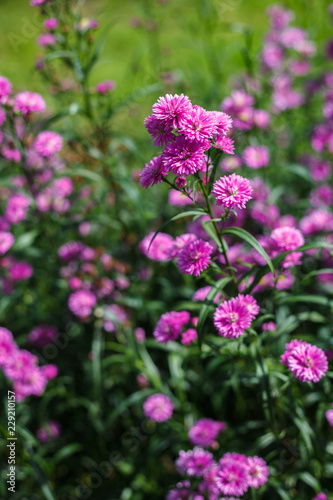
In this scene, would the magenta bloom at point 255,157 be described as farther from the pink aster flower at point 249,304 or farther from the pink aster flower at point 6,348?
the pink aster flower at point 6,348

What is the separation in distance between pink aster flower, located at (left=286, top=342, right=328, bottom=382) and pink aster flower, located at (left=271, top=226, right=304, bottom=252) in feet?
1.11

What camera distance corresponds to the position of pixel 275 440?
177 centimetres

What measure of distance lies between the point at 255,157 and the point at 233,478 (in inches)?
60.4

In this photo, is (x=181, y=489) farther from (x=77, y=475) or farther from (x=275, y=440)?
(x=77, y=475)

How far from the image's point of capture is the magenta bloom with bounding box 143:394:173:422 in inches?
75.2

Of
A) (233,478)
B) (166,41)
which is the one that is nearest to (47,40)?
(233,478)

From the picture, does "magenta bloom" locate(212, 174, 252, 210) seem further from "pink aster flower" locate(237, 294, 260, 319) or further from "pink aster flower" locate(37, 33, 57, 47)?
"pink aster flower" locate(37, 33, 57, 47)

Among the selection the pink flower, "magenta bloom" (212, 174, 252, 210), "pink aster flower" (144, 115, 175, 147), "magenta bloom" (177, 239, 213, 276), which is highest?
the pink flower

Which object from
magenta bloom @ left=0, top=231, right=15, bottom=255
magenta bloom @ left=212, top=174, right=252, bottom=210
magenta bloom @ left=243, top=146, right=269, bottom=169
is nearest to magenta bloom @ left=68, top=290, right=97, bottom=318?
magenta bloom @ left=0, top=231, right=15, bottom=255

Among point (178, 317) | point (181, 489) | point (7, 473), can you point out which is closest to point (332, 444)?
point (181, 489)

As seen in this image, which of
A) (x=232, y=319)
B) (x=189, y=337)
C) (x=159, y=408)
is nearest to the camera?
(x=232, y=319)

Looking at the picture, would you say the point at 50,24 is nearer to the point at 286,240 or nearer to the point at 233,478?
the point at 286,240

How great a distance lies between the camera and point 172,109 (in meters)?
1.16

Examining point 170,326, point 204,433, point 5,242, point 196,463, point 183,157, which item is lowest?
point 204,433
